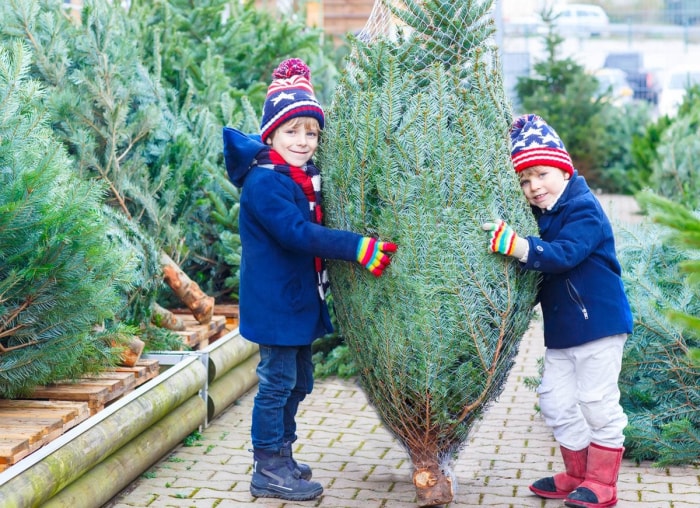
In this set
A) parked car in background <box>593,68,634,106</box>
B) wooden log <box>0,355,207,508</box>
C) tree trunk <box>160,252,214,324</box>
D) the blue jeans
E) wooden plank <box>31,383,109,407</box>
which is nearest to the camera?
wooden log <box>0,355,207,508</box>

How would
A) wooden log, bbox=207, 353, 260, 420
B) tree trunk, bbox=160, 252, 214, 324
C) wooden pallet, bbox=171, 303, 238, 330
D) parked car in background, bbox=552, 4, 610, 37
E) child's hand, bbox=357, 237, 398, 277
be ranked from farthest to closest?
parked car in background, bbox=552, 4, 610, 37 < wooden pallet, bbox=171, 303, 238, 330 < tree trunk, bbox=160, 252, 214, 324 < wooden log, bbox=207, 353, 260, 420 < child's hand, bbox=357, 237, 398, 277

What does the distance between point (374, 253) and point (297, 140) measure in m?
0.66

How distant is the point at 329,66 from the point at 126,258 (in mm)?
5914

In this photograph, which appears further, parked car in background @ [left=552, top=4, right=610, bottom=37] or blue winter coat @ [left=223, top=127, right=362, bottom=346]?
parked car in background @ [left=552, top=4, right=610, bottom=37]

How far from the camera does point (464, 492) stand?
Result: 4.47m

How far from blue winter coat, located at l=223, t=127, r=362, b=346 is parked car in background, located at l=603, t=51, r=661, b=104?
19631mm

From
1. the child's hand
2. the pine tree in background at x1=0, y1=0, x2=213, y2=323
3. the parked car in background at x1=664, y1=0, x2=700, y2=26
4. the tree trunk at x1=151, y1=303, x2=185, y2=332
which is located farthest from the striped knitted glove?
the parked car in background at x1=664, y1=0, x2=700, y2=26

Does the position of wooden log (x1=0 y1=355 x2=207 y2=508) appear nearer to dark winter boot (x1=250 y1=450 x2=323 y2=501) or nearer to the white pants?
dark winter boot (x1=250 y1=450 x2=323 y2=501)

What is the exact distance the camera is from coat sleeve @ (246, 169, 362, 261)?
12.8ft

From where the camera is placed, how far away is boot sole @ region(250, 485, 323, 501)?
14.3 feet

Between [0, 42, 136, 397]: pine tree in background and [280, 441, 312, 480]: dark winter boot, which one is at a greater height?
[0, 42, 136, 397]: pine tree in background

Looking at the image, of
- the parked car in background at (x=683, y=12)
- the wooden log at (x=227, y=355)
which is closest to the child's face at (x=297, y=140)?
the wooden log at (x=227, y=355)

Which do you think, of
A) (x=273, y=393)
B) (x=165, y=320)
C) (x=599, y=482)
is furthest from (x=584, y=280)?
(x=165, y=320)

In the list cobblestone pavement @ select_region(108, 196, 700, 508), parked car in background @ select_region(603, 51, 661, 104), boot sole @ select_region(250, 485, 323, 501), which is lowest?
cobblestone pavement @ select_region(108, 196, 700, 508)
